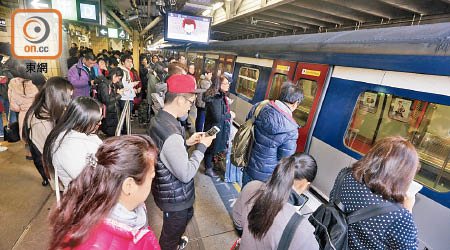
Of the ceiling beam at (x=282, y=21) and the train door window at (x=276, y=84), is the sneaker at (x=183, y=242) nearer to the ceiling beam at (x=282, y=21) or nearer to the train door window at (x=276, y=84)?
the train door window at (x=276, y=84)

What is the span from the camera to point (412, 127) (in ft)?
8.95

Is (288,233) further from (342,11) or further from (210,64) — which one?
(210,64)

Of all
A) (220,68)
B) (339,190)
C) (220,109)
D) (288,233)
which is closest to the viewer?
(288,233)

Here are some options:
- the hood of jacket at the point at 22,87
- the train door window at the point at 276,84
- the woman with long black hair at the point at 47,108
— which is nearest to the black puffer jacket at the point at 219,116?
the train door window at the point at 276,84

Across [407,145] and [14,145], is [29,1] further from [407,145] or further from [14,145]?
[407,145]

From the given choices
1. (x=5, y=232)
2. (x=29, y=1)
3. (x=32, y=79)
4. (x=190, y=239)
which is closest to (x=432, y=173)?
(x=190, y=239)

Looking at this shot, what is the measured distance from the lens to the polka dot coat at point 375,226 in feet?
4.33

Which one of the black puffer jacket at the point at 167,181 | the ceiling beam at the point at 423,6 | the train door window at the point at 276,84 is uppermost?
the ceiling beam at the point at 423,6

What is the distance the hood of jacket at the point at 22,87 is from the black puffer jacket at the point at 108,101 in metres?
1.00

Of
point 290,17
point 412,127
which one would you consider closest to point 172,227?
point 412,127

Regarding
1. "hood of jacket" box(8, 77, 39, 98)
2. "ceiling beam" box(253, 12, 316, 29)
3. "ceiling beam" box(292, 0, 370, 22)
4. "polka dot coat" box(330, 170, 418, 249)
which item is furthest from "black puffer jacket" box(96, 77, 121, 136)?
"ceiling beam" box(253, 12, 316, 29)

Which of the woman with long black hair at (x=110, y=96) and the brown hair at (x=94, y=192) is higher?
the brown hair at (x=94, y=192)

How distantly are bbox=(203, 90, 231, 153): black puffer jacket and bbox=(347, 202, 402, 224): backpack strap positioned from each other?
106 inches

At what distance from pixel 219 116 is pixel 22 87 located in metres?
3.17
